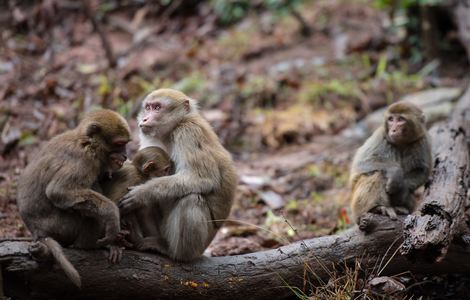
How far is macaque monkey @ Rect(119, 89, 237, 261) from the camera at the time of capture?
591cm

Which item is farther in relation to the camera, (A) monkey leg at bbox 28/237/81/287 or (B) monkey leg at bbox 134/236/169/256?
(B) monkey leg at bbox 134/236/169/256

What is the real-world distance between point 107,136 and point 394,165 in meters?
3.69

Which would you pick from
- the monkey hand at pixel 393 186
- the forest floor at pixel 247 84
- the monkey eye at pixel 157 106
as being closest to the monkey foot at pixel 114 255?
the monkey eye at pixel 157 106

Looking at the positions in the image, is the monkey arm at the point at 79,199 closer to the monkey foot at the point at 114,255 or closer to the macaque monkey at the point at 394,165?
the monkey foot at the point at 114,255

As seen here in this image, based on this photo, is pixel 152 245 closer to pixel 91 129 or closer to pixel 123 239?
pixel 123 239

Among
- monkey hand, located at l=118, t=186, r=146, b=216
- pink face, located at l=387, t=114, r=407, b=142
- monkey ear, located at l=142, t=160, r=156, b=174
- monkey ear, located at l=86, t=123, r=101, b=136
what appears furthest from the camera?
pink face, located at l=387, t=114, r=407, b=142

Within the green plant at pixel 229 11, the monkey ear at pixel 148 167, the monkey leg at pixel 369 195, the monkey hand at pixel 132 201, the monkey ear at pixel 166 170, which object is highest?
the green plant at pixel 229 11

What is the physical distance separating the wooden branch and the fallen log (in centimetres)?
50

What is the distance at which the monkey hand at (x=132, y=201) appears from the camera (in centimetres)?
577

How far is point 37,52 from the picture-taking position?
50.7 ft

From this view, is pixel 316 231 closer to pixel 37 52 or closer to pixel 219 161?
pixel 219 161

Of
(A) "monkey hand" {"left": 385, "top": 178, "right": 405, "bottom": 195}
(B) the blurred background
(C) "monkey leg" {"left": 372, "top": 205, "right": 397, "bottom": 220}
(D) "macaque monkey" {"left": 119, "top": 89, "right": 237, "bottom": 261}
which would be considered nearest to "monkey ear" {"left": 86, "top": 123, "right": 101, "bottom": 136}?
(D) "macaque monkey" {"left": 119, "top": 89, "right": 237, "bottom": 261}

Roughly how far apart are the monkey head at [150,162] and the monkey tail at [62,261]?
1214 millimetres

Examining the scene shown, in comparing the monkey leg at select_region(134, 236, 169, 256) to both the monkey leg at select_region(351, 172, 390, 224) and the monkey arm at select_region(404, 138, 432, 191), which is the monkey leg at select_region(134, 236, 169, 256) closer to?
the monkey leg at select_region(351, 172, 390, 224)
